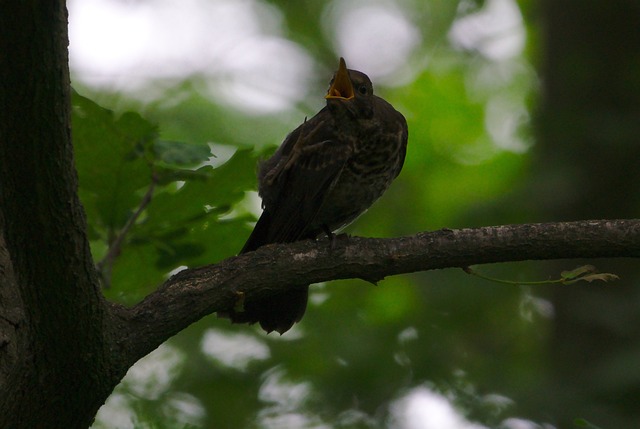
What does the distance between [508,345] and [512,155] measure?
153 cm

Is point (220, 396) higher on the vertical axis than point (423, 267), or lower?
higher

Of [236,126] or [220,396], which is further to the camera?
[236,126]

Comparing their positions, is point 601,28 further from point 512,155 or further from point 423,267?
point 423,267

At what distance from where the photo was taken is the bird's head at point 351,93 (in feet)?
12.4

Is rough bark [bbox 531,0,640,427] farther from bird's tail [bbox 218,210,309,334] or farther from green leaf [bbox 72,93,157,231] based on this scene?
green leaf [bbox 72,93,157,231]

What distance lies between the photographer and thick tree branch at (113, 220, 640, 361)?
2.40 metres

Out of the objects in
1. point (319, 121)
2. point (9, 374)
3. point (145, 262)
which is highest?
point (319, 121)

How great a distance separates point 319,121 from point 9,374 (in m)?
1.99

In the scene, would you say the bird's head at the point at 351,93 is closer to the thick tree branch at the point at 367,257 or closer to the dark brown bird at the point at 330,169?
the dark brown bird at the point at 330,169

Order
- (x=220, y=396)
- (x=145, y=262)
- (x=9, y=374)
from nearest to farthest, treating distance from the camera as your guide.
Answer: (x=9, y=374)
(x=145, y=262)
(x=220, y=396)

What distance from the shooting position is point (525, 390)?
13.1 ft

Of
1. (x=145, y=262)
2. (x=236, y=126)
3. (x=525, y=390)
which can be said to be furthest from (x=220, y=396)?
(x=236, y=126)

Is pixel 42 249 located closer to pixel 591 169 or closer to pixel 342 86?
pixel 342 86

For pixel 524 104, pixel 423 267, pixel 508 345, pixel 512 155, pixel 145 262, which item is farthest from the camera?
pixel 524 104
